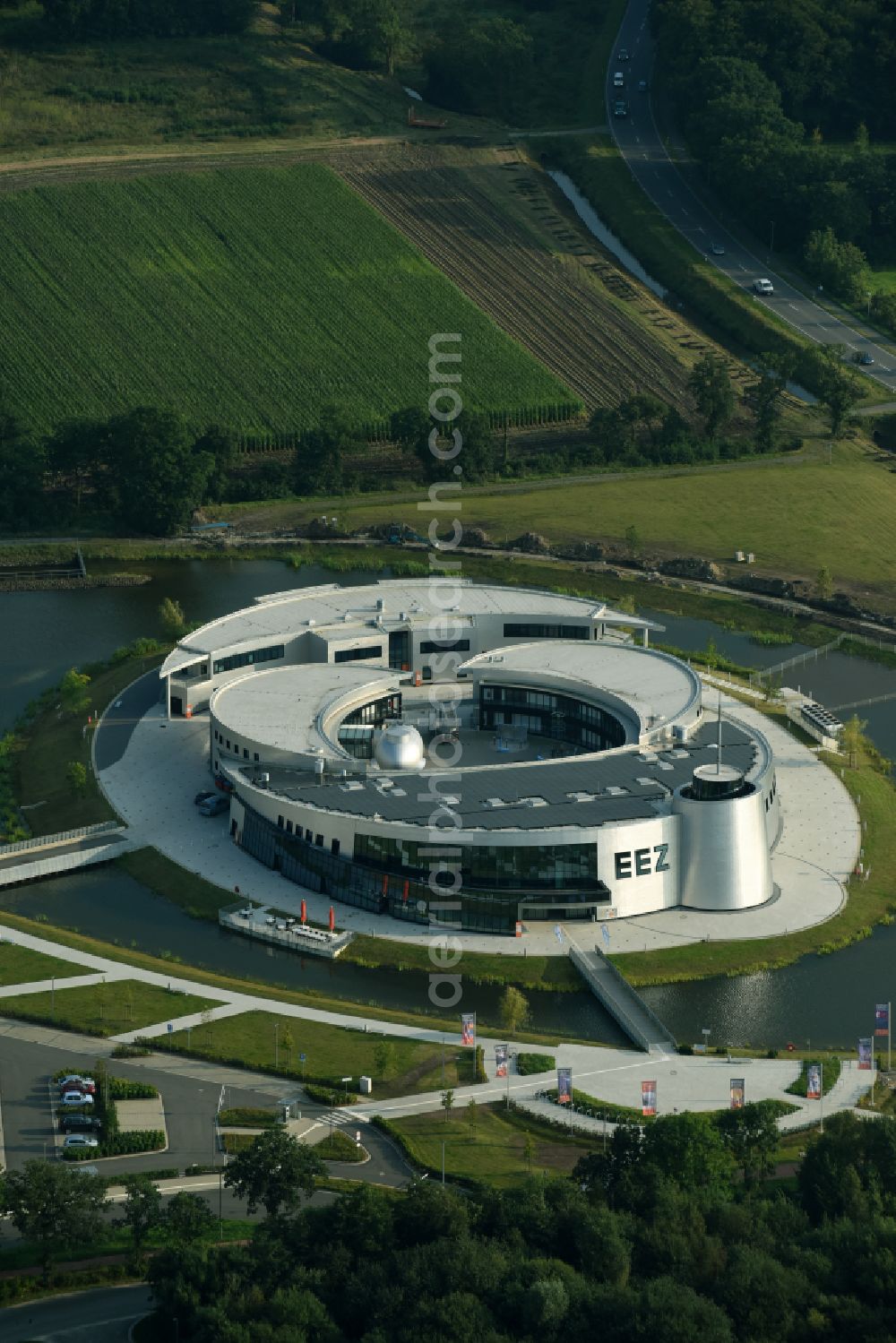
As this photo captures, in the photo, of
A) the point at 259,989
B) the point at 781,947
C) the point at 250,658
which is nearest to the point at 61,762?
the point at 250,658

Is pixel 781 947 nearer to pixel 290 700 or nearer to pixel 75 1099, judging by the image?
pixel 290 700

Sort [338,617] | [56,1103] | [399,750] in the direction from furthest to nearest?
[338,617], [399,750], [56,1103]

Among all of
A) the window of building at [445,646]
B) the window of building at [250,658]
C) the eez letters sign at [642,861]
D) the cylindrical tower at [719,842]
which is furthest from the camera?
the window of building at [445,646]

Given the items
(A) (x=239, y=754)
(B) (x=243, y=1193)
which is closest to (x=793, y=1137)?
(B) (x=243, y=1193)

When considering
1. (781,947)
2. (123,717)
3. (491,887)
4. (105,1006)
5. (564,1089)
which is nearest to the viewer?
(564,1089)

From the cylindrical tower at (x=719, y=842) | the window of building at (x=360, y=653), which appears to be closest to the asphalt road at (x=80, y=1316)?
the cylindrical tower at (x=719, y=842)

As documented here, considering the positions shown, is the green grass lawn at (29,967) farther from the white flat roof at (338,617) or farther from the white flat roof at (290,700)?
the white flat roof at (338,617)
